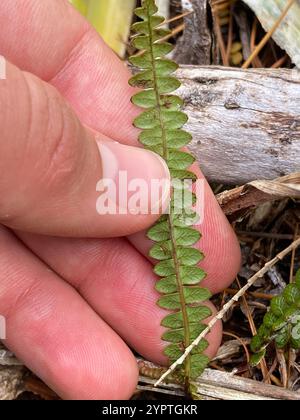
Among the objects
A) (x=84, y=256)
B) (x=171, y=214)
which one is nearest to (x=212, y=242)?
(x=171, y=214)

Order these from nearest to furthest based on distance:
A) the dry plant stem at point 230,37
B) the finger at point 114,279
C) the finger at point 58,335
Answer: the finger at point 58,335 < the finger at point 114,279 < the dry plant stem at point 230,37

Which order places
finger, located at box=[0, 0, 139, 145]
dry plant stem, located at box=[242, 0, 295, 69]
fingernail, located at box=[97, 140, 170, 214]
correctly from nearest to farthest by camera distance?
fingernail, located at box=[97, 140, 170, 214], finger, located at box=[0, 0, 139, 145], dry plant stem, located at box=[242, 0, 295, 69]

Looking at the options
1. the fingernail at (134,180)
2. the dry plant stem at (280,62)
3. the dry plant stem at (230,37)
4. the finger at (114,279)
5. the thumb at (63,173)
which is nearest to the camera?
the thumb at (63,173)

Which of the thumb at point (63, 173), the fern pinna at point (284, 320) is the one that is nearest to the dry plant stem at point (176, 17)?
the thumb at point (63, 173)

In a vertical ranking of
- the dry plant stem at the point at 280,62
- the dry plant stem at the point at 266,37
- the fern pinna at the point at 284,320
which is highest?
the dry plant stem at the point at 266,37

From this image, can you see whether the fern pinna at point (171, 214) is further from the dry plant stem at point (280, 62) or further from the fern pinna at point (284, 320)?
the dry plant stem at point (280, 62)

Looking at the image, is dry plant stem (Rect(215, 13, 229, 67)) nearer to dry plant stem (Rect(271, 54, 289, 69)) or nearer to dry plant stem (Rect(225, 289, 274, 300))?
dry plant stem (Rect(271, 54, 289, 69))

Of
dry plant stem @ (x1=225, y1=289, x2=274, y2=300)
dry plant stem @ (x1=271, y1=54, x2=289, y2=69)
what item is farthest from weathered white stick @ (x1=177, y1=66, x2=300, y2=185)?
dry plant stem @ (x1=225, y1=289, x2=274, y2=300)
